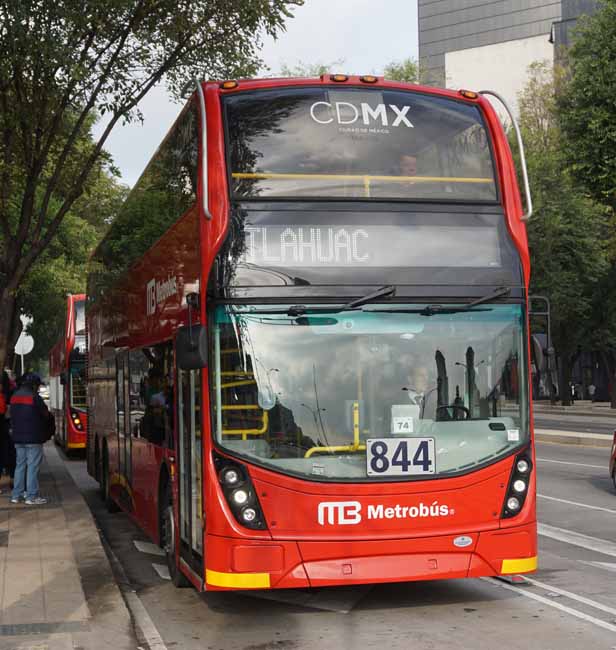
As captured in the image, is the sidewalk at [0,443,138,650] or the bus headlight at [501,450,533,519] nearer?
the sidewalk at [0,443,138,650]

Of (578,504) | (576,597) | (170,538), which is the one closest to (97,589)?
(170,538)

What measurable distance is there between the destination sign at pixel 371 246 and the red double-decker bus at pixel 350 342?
0.01 meters

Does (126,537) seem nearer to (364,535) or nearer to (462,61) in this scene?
(364,535)

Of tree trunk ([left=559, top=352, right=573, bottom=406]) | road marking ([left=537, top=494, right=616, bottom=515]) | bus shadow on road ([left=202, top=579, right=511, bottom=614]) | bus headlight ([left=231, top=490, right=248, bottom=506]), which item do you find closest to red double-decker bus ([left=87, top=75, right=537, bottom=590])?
bus headlight ([left=231, top=490, right=248, bottom=506])

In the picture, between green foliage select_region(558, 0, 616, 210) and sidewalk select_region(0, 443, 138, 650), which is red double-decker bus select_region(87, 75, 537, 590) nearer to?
sidewalk select_region(0, 443, 138, 650)

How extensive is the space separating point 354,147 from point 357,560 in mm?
3050

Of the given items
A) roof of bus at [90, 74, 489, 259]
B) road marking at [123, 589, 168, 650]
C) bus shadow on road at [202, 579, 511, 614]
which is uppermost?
roof of bus at [90, 74, 489, 259]

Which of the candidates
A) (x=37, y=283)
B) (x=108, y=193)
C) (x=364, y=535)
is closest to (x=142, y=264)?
(x=364, y=535)

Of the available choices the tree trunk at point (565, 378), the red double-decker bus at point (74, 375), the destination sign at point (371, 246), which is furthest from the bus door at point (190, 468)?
the tree trunk at point (565, 378)

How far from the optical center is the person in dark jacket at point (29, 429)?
15359mm

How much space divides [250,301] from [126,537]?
268 inches

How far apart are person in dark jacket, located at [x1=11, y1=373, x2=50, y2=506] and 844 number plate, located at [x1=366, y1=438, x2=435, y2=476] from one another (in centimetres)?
843

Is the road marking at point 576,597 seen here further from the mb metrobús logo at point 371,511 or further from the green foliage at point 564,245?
the green foliage at point 564,245

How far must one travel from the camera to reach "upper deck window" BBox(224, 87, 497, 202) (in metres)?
8.38
